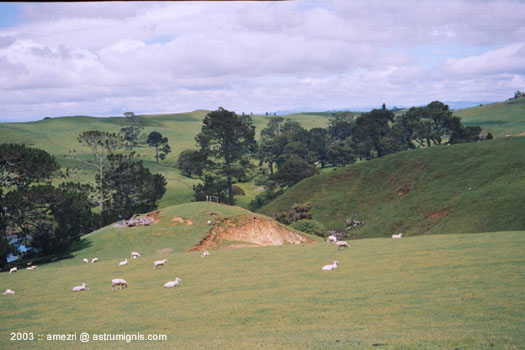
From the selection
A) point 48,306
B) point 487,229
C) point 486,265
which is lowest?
point 487,229

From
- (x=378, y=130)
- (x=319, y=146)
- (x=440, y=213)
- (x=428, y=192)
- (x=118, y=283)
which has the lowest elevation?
(x=440, y=213)

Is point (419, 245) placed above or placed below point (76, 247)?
above

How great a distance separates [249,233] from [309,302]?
1281 inches

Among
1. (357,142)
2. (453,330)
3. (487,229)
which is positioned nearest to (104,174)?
(487,229)

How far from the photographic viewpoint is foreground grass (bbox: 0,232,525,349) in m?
14.2

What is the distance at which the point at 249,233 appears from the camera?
169 ft

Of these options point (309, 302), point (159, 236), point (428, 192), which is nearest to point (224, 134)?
point (428, 192)

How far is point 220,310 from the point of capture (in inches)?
762

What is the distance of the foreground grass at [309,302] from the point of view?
14.2m

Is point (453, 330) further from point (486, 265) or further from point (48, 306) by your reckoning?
point (48, 306)

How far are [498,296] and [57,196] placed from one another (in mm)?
44434

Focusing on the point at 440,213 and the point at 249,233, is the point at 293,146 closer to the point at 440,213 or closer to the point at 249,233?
the point at 440,213

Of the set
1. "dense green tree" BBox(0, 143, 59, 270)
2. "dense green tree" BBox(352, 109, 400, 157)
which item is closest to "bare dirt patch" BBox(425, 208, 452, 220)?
"dense green tree" BBox(0, 143, 59, 270)

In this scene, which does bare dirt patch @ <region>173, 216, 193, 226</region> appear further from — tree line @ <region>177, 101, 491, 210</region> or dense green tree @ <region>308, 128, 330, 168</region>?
dense green tree @ <region>308, 128, 330, 168</region>
